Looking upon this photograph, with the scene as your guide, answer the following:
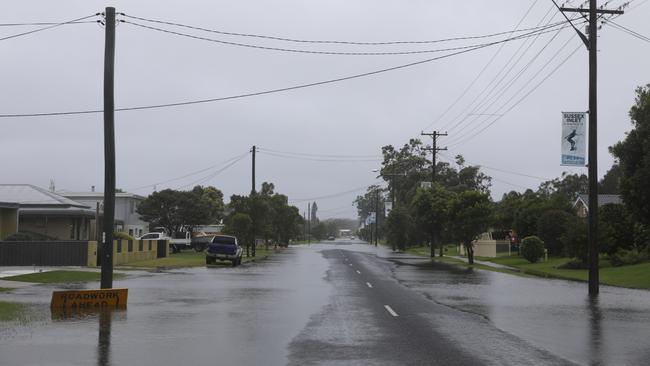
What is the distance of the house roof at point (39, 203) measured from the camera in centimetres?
4449

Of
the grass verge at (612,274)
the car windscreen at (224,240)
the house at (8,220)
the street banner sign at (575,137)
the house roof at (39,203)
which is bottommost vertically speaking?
the grass verge at (612,274)

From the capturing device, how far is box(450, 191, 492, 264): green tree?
151 feet

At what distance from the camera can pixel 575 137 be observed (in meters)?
24.0

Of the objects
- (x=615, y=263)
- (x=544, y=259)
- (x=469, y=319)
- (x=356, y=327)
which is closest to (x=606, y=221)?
(x=615, y=263)

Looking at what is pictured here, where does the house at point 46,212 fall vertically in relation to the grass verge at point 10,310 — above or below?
above

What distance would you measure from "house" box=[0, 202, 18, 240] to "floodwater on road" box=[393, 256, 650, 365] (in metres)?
24.1

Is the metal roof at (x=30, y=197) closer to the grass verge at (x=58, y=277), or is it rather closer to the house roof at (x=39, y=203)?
the house roof at (x=39, y=203)

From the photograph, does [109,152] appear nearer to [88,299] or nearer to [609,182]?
[88,299]

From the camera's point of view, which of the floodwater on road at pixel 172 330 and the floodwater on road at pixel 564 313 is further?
the floodwater on road at pixel 564 313

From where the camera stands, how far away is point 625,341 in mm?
11992

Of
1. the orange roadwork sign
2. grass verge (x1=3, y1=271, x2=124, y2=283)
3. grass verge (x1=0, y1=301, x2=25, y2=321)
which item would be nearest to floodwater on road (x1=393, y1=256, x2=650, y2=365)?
the orange roadwork sign

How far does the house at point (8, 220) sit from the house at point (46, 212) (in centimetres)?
407

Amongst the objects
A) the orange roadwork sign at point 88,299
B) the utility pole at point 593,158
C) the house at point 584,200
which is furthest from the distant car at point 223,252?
the house at point 584,200

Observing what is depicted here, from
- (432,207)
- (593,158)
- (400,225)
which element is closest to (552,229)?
(432,207)
